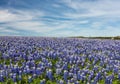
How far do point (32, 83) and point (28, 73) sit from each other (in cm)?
91

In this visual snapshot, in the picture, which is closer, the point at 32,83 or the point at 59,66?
the point at 32,83

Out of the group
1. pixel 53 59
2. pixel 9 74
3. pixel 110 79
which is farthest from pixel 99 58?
pixel 9 74

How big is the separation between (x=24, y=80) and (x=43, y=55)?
515 centimetres

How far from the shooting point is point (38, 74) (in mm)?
10133

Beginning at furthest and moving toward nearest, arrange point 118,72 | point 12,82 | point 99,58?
point 99,58, point 118,72, point 12,82

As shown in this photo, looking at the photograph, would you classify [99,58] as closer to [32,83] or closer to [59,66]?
[59,66]

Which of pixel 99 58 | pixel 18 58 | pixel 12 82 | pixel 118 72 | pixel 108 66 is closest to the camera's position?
pixel 12 82

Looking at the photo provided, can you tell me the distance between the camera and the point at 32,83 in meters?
9.45

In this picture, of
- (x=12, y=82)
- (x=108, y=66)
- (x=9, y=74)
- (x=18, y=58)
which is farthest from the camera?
(x=18, y=58)

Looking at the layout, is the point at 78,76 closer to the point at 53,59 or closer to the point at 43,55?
the point at 53,59

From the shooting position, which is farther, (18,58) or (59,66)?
(18,58)

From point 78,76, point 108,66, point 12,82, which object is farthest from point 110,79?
point 12,82

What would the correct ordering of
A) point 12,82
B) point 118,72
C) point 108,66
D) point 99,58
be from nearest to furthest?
1. point 12,82
2. point 118,72
3. point 108,66
4. point 99,58

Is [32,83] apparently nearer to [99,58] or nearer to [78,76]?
[78,76]
